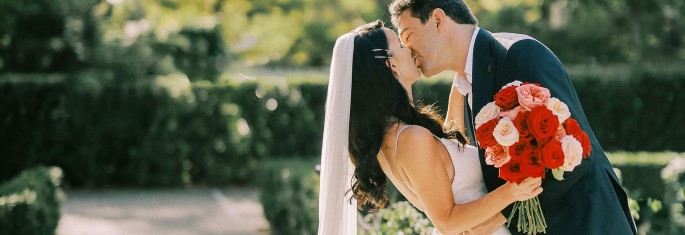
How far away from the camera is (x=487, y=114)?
312cm

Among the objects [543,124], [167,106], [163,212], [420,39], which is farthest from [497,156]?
[167,106]

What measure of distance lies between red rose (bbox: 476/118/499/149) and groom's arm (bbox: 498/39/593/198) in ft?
0.96

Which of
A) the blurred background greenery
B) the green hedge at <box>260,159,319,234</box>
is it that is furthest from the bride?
the blurred background greenery

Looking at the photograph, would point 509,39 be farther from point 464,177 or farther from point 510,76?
point 464,177

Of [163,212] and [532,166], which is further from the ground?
[532,166]

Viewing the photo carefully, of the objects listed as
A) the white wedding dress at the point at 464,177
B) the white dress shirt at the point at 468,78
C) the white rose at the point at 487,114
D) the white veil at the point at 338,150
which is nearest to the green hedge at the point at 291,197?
the white veil at the point at 338,150

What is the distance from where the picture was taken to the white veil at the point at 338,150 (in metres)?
3.54

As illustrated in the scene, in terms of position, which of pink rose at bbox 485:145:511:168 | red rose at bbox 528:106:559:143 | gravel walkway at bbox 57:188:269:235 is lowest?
gravel walkway at bbox 57:188:269:235

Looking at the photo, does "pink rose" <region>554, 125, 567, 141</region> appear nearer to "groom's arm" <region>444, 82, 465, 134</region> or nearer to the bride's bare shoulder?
the bride's bare shoulder

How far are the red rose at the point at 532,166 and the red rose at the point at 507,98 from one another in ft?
0.60

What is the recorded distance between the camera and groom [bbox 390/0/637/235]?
3256 millimetres

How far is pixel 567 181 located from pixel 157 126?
9568 mm

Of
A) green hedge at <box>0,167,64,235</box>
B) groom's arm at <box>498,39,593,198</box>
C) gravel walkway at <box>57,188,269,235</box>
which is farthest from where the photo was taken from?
gravel walkway at <box>57,188,269,235</box>

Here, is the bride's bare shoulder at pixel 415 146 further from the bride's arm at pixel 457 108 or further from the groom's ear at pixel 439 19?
the bride's arm at pixel 457 108
